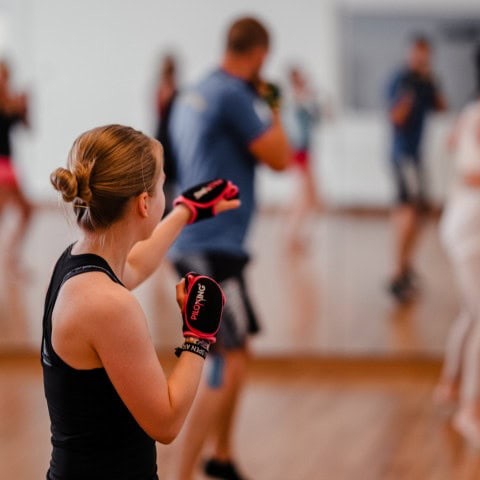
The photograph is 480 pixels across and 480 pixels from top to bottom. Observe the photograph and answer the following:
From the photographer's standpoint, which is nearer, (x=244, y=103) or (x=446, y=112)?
(x=244, y=103)

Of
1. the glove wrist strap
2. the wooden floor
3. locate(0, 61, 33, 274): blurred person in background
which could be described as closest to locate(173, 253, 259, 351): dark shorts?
the wooden floor

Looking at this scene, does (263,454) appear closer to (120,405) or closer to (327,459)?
(327,459)

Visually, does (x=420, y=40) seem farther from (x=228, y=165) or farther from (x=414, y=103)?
(x=228, y=165)

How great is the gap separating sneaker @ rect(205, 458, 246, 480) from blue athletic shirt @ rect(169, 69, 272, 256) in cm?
69

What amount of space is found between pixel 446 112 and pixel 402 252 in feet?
2.25

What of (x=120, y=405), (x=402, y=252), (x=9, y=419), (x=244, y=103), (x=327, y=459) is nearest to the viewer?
(x=120, y=405)

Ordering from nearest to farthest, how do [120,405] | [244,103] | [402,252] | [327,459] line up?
[120,405] < [244,103] < [327,459] < [402,252]

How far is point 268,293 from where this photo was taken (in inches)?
183

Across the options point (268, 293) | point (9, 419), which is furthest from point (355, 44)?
point (9, 419)

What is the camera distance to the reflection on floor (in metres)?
4.43

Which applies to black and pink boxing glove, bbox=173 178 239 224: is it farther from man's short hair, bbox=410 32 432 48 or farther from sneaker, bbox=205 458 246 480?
man's short hair, bbox=410 32 432 48

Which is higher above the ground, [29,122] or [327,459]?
[29,122]

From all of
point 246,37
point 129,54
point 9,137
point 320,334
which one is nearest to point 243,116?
point 246,37

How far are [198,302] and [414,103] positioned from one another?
2.85m
